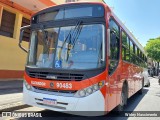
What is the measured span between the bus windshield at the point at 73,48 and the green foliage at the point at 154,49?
2181 inches

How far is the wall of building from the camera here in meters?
14.5

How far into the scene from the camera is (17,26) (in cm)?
1611

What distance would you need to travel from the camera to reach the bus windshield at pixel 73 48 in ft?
18.1

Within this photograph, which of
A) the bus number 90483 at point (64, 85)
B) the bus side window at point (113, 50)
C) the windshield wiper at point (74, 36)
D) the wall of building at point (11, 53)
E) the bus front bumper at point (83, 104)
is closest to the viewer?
the bus front bumper at point (83, 104)

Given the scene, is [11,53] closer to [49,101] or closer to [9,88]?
[9,88]

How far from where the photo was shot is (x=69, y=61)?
5641 millimetres

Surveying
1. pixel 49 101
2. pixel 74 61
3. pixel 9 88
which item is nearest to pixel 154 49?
pixel 9 88

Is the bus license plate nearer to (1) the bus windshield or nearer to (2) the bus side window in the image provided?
(1) the bus windshield

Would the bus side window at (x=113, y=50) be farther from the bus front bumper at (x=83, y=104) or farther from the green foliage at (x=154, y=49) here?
the green foliage at (x=154, y=49)

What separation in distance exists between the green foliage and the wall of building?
154 feet

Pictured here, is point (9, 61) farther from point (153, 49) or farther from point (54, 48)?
point (153, 49)

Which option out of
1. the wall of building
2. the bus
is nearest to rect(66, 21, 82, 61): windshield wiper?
the bus

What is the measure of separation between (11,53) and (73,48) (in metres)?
10.6

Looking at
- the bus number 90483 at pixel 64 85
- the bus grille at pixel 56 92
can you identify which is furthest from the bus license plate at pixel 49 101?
the bus number 90483 at pixel 64 85
